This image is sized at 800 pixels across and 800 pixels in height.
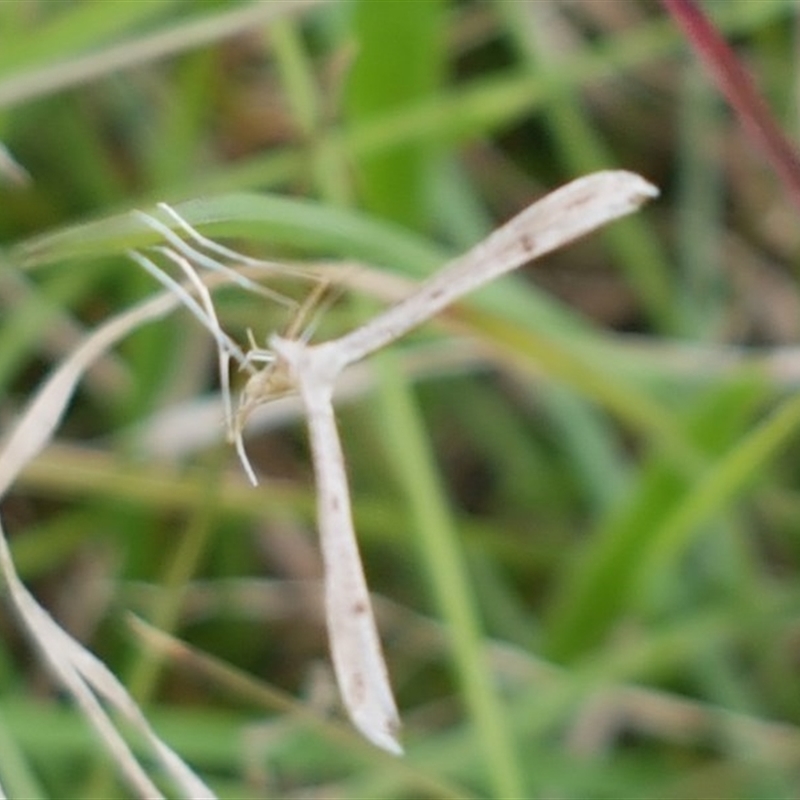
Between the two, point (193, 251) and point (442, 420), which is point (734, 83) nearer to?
point (193, 251)

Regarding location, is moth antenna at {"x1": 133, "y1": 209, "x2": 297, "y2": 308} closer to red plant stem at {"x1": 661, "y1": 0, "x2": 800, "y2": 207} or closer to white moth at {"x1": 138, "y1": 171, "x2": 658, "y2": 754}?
white moth at {"x1": 138, "y1": 171, "x2": 658, "y2": 754}

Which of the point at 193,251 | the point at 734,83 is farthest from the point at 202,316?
the point at 734,83

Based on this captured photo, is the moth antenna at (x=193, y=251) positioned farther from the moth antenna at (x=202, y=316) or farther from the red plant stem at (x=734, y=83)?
the red plant stem at (x=734, y=83)

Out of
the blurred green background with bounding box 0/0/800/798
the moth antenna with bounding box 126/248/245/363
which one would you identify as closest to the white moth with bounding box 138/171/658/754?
the moth antenna with bounding box 126/248/245/363

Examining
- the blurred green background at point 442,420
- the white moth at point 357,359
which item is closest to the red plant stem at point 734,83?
the white moth at point 357,359

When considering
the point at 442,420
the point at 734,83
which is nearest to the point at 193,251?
the point at 734,83

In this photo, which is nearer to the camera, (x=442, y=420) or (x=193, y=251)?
(x=193, y=251)
